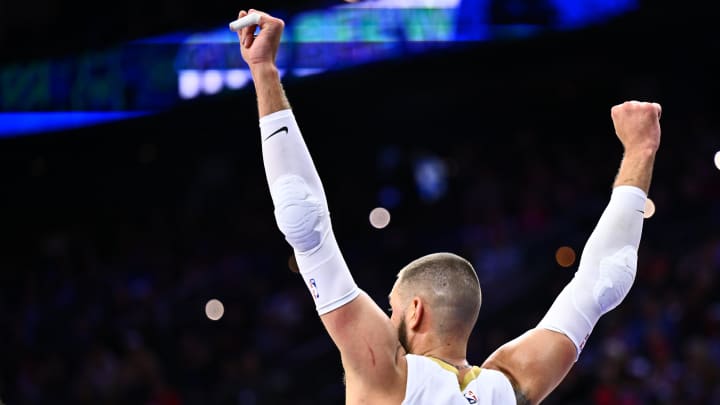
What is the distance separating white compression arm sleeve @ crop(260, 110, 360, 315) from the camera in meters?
2.43

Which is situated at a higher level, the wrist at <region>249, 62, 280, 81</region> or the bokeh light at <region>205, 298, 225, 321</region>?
the wrist at <region>249, 62, 280, 81</region>

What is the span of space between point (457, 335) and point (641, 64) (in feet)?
32.9

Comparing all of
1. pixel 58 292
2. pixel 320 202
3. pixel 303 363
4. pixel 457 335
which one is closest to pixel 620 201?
pixel 457 335

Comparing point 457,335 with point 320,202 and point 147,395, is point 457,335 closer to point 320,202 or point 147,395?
point 320,202

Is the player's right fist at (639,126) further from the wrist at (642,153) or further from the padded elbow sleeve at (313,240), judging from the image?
the padded elbow sleeve at (313,240)

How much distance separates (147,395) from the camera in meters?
10.6

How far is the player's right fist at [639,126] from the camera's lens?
9.86 feet

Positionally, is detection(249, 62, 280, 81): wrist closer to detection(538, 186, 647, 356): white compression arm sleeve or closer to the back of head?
the back of head

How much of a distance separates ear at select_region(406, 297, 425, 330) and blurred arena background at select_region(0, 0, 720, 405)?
7.09m

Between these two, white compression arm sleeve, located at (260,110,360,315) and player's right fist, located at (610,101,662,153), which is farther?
player's right fist, located at (610,101,662,153)

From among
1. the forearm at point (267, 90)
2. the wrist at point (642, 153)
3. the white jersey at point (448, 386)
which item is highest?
the forearm at point (267, 90)

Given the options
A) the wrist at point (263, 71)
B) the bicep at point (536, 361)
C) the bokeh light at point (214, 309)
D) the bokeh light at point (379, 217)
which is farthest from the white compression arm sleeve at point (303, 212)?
the bokeh light at point (379, 217)

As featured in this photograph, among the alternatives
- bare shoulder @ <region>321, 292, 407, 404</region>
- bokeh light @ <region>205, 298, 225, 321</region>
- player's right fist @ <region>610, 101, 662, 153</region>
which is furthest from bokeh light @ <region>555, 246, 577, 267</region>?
bare shoulder @ <region>321, 292, 407, 404</region>

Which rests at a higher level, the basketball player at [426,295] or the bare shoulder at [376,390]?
the basketball player at [426,295]
